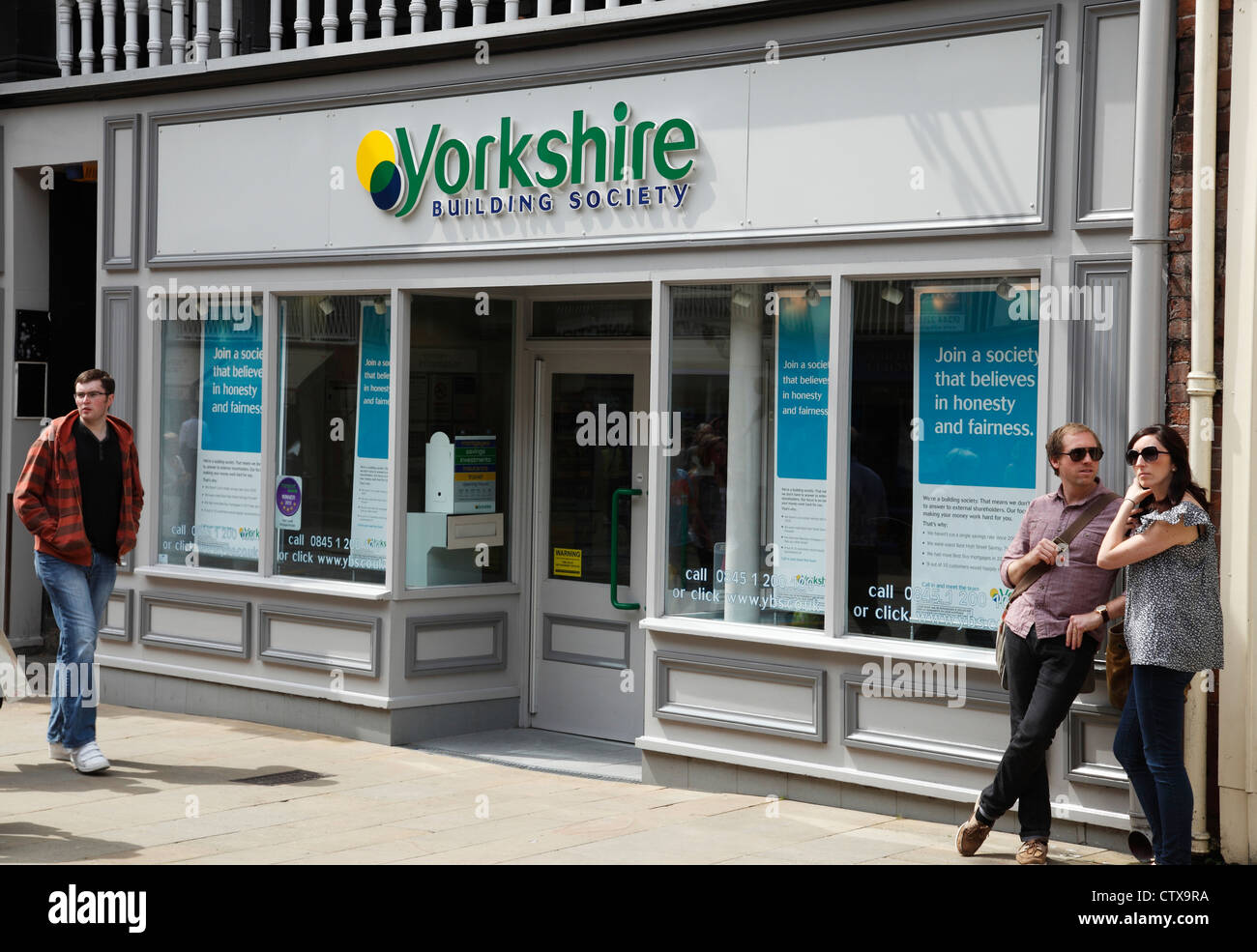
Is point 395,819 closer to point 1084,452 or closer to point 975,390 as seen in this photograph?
point 975,390

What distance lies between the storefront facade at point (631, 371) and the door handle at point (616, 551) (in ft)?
0.20

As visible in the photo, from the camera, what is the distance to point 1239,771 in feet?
21.4

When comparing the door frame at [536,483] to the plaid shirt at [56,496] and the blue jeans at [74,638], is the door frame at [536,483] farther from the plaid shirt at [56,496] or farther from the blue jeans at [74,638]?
the plaid shirt at [56,496]

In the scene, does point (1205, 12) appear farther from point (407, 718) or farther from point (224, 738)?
point (224, 738)

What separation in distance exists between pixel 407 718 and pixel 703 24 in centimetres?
449

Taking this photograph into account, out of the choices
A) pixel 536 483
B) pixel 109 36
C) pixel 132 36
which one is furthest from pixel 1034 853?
pixel 109 36

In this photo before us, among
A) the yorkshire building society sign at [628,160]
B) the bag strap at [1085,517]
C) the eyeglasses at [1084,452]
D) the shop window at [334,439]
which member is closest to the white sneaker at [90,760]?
the shop window at [334,439]

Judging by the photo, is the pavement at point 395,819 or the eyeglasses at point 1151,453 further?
the pavement at point 395,819

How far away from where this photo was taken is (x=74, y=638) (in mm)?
8430

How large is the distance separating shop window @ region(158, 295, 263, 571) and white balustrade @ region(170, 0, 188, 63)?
1.67m

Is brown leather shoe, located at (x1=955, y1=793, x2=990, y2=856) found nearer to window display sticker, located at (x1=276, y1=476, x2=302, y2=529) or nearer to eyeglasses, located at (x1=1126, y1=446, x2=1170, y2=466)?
eyeglasses, located at (x1=1126, y1=446, x2=1170, y2=466)

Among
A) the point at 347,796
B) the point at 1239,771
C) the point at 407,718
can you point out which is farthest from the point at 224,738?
the point at 1239,771

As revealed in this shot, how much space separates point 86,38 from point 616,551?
215 inches

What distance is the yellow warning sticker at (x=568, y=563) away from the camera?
986cm
